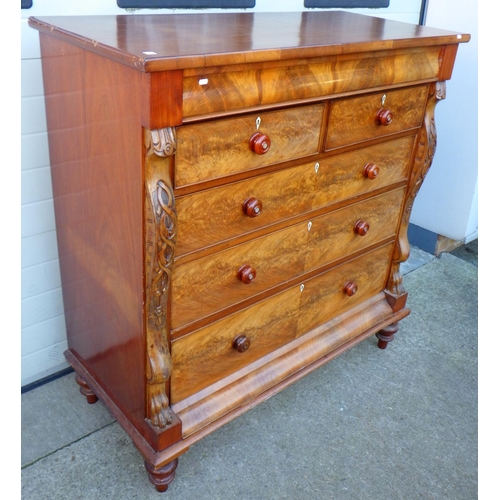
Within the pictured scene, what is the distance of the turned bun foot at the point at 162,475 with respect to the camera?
5.52ft

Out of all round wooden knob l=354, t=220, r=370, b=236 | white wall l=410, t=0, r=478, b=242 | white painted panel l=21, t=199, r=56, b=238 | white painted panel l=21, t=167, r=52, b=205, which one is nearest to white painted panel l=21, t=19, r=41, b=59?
white painted panel l=21, t=167, r=52, b=205

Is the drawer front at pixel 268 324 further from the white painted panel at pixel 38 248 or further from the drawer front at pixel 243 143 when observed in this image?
the white painted panel at pixel 38 248

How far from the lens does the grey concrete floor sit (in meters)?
1.77

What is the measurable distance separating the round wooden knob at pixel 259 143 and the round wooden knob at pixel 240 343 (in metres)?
0.61

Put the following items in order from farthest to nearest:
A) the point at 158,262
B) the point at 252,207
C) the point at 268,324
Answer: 1. the point at 268,324
2. the point at 252,207
3. the point at 158,262

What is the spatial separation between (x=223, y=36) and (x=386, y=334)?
1.43 m

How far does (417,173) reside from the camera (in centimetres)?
207

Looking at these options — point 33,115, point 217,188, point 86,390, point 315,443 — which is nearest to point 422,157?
point 217,188

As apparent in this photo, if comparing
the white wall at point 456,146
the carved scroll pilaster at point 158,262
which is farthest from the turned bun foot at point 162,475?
the white wall at point 456,146

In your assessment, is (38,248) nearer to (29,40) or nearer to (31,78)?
(31,78)

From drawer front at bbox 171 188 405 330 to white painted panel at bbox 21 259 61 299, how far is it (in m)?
0.66

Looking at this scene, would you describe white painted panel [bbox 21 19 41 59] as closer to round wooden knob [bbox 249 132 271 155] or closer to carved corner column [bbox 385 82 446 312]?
round wooden knob [bbox 249 132 271 155]

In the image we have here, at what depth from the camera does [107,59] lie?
1.31 metres

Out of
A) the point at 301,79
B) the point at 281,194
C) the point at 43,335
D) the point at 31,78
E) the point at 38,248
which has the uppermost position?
the point at 301,79
